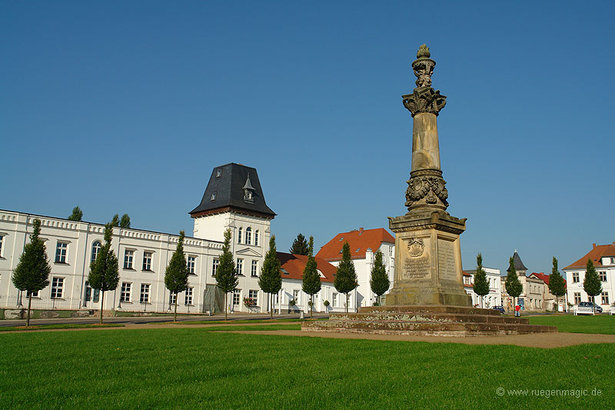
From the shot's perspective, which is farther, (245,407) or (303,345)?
(303,345)

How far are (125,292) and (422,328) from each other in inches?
1556

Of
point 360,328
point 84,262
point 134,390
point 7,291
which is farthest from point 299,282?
point 134,390

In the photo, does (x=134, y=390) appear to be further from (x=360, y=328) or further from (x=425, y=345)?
(x=360, y=328)

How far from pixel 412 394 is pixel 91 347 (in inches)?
317

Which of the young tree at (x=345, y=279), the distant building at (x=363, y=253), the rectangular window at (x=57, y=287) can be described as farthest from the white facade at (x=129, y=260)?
the distant building at (x=363, y=253)

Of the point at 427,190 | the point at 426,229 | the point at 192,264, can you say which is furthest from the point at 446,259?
the point at 192,264

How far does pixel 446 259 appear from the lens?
1783cm

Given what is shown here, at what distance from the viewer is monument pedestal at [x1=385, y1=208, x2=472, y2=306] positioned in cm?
1719

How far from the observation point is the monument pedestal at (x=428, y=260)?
17.2m

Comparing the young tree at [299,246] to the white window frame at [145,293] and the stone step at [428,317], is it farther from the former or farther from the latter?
the stone step at [428,317]

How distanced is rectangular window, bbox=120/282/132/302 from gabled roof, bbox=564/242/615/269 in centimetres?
7407

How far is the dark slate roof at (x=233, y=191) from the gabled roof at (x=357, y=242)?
15.3 m

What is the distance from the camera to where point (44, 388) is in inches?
258

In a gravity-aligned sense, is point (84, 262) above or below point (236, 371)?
above
